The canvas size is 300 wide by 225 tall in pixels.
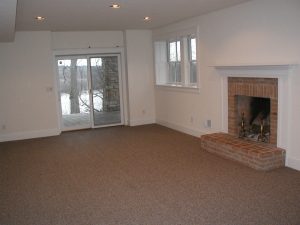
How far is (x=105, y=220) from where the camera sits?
3.26 m

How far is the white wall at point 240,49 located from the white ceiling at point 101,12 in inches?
10.4

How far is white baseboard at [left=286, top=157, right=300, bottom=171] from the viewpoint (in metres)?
4.42

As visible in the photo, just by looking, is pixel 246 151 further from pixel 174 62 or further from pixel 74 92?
pixel 74 92

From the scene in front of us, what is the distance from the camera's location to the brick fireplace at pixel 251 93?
15.3 feet

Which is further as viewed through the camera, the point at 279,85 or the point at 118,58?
the point at 118,58

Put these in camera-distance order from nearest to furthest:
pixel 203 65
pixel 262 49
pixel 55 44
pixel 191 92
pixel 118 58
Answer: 1. pixel 262 49
2. pixel 203 65
3. pixel 191 92
4. pixel 55 44
5. pixel 118 58

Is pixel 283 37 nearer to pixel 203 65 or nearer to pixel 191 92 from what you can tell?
pixel 203 65

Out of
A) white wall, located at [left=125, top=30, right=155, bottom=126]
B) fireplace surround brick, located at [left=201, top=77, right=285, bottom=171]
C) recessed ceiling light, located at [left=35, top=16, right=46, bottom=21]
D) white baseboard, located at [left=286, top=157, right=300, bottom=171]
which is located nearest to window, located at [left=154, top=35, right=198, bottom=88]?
white wall, located at [left=125, top=30, right=155, bottom=126]

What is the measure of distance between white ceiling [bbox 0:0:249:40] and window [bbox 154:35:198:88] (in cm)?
62

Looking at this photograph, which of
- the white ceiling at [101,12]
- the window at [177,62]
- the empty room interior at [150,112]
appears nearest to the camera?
the empty room interior at [150,112]

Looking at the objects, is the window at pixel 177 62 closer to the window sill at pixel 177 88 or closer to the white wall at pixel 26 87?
the window sill at pixel 177 88

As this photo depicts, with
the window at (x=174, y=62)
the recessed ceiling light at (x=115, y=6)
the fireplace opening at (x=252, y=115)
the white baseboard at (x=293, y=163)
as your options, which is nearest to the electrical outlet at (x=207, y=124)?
the fireplace opening at (x=252, y=115)

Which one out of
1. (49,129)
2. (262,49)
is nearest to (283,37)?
(262,49)

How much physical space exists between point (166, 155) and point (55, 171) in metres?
1.83
